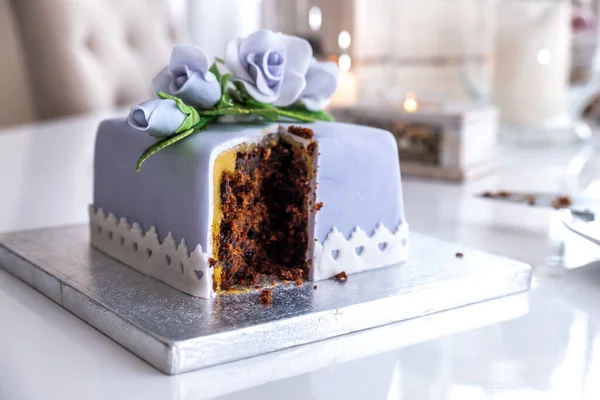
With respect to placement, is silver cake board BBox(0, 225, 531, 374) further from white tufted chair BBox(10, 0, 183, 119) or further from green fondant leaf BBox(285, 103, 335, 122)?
white tufted chair BBox(10, 0, 183, 119)

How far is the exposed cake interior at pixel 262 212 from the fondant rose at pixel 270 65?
0.21 feet

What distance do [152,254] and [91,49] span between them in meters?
2.05

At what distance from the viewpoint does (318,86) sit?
0.94m

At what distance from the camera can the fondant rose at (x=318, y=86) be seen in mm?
944

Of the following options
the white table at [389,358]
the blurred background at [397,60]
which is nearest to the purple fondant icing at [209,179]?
the white table at [389,358]

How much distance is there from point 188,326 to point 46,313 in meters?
0.20

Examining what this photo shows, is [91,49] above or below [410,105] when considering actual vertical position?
above

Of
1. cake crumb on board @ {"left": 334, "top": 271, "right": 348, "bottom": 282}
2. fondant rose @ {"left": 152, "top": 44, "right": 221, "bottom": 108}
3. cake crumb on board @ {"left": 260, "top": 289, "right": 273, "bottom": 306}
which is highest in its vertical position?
Result: fondant rose @ {"left": 152, "top": 44, "right": 221, "bottom": 108}

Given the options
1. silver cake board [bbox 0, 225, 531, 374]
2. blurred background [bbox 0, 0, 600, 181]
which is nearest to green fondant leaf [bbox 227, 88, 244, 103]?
silver cake board [bbox 0, 225, 531, 374]

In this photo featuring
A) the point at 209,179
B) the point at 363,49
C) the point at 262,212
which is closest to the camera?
the point at 209,179

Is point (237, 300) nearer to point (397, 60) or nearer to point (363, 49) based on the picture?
point (397, 60)

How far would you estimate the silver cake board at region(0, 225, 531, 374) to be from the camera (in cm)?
65

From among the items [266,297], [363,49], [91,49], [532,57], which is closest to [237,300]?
[266,297]

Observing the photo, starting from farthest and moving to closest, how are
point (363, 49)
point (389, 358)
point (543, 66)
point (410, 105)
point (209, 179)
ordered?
point (363, 49)
point (543, 66)
point (410, 105)
point (209, 179)
point (389, 358)
